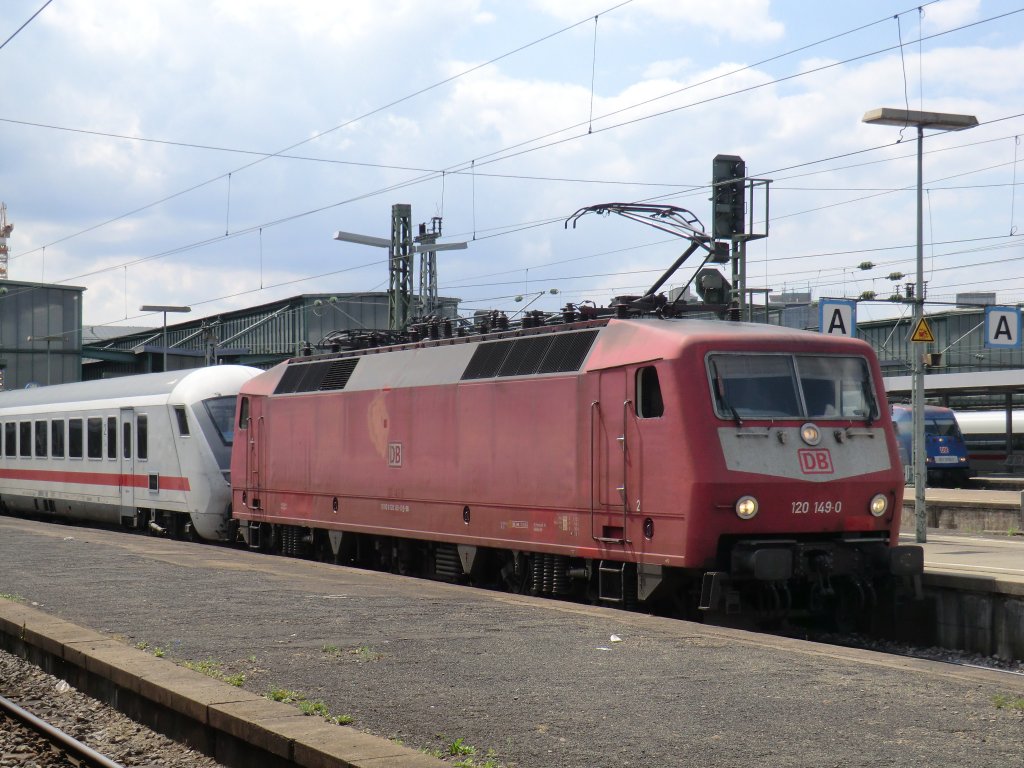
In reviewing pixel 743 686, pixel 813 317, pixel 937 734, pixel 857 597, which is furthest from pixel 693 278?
pixel 813 317

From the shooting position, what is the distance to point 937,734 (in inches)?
273

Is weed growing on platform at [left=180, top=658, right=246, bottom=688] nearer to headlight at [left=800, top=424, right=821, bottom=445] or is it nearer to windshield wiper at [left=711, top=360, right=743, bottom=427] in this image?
windshield wiper at [left=711, top=360, right=743, bottom=427]

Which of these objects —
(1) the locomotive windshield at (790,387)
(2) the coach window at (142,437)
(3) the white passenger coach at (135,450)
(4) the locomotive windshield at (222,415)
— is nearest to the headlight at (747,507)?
(1) the locomotive windshield at (790,387)

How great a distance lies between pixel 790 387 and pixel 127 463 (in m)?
16.9

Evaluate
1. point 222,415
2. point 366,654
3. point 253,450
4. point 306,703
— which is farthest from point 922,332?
point 306,703

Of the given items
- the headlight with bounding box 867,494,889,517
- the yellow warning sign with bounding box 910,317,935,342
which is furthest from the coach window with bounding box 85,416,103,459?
the headlight with bounding box 867,494,889,517

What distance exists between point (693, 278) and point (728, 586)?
538 cm

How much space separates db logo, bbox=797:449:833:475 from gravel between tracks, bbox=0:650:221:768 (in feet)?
22.3

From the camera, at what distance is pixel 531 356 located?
14.8m

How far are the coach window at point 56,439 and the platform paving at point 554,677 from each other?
1631 cm

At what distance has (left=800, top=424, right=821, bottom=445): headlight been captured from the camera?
12.6 metres

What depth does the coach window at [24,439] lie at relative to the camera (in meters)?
31.5

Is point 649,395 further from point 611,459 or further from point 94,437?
point 94,437

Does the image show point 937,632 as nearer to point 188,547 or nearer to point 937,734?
point 937,734
